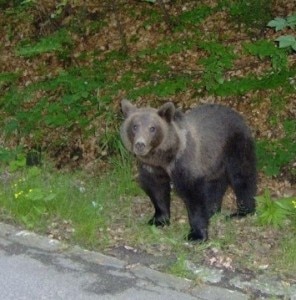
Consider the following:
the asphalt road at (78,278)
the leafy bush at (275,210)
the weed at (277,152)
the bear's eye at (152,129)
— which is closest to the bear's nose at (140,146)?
the bear's eye at (152,129)

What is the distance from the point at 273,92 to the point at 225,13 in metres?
1.84

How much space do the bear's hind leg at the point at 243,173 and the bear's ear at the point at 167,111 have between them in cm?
99

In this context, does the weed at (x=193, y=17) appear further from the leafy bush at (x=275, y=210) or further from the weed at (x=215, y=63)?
the leafy bush at (x=275, y=210)

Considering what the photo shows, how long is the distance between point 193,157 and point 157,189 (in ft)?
1.75

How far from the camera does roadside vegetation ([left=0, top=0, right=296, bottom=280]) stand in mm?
6742

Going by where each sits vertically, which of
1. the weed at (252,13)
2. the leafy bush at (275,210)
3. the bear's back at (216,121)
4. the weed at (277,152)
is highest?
the weed at (252,13)

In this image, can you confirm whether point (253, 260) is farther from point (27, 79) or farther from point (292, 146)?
point (27, 79)

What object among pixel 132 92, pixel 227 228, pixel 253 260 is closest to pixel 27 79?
pixel 132 92

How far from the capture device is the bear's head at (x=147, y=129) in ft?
21.3

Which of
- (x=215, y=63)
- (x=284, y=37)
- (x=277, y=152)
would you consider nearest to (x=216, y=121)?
(x=284, y=37)

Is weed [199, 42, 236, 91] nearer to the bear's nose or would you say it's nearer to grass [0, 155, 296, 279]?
grass [0, 155, 296, 279]

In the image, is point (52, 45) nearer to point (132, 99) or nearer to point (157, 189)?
point (132, 99)

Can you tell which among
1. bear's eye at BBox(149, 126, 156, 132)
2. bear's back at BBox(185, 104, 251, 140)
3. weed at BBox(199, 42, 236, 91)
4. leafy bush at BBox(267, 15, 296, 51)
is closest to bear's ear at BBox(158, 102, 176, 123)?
bear's eye at BBox(149, 126, 156, 132)

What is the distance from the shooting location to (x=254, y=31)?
33.2 ft
